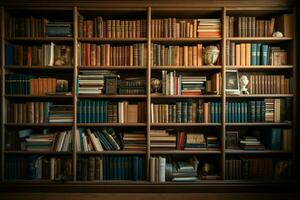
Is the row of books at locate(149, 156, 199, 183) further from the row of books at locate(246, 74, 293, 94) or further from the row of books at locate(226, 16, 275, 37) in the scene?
the row of books at locate(226, 16, 275, 37)

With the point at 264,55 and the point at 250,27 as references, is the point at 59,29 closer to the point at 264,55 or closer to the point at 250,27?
the point at 250,27

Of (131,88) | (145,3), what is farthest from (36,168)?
(145,3)

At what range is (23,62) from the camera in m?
2.83

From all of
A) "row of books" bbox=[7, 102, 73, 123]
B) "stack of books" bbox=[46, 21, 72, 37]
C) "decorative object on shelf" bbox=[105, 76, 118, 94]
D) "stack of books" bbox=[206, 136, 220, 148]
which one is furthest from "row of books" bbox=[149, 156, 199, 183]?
"stack of books" bbox=[46, 21, 72, 37]

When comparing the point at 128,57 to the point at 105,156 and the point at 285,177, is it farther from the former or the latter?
the point at 285,177

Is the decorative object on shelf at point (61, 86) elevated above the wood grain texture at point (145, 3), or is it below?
below

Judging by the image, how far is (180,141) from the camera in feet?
9.45

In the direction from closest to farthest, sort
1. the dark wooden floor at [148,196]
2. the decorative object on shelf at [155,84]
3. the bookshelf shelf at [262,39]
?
1. the dark wooden floor at [148,196]
2. the bookshelf shelf at [262,39]
3. the decorative object on shelf at [155,84]

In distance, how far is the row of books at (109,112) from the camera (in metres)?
2.80

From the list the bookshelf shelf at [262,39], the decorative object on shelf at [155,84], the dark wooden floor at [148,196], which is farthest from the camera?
the decorative object on shelf at [155,84]

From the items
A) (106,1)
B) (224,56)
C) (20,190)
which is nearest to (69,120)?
(20,190)

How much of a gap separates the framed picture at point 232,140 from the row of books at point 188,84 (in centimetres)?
55

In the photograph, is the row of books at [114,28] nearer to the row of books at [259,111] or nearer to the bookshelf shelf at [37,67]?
the bookshelf shelf at [37,67]

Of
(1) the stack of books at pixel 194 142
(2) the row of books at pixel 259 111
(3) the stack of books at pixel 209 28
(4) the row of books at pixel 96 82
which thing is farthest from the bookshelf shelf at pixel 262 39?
(4) the row of books at pixel 96 82
